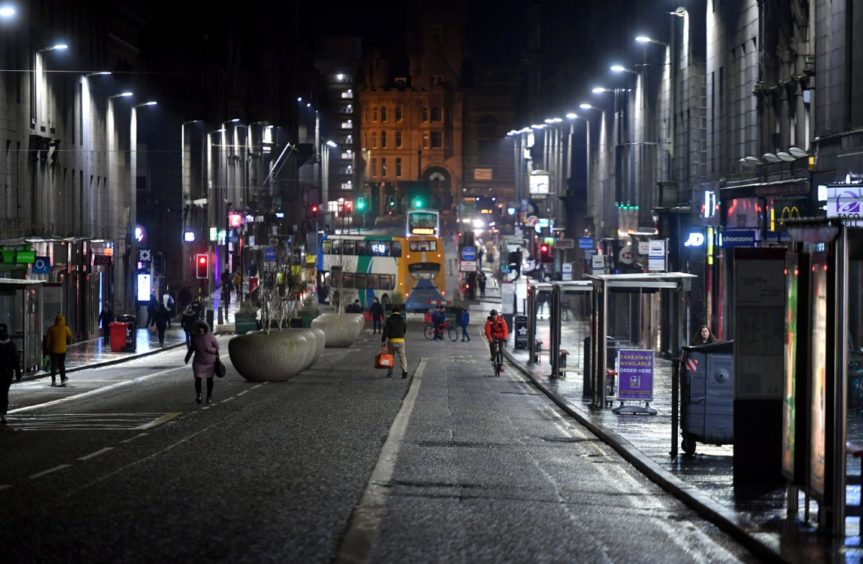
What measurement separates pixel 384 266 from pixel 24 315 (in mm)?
44867

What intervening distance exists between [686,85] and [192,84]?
4588 centimetres

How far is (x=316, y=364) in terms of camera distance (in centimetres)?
4619

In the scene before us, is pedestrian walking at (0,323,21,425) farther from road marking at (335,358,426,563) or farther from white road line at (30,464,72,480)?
white road line at (30,464,72,480)

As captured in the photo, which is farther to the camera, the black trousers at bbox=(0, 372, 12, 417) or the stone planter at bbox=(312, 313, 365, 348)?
the stone planter at bbox=(312, 313, 365, 348)

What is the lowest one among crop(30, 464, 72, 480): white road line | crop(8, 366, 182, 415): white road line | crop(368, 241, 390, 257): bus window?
crop(8, 366, 182, 415): white road line

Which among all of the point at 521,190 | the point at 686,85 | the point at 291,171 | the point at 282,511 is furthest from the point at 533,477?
the point at 521,190

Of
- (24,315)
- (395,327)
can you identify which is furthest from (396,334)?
(24,315)

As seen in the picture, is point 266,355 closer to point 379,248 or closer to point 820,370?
point 820,370

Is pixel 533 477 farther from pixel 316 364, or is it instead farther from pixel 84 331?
pixel 84 331

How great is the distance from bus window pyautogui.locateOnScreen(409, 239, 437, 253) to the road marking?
199ft

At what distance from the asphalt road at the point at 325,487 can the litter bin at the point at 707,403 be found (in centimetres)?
109

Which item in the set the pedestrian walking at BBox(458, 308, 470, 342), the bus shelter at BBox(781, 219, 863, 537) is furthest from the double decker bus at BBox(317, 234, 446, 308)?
the bus shelter at BBox(781, 219, 863, 537)

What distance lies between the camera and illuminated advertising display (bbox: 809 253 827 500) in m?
13.6

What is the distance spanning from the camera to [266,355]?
37281 mm
